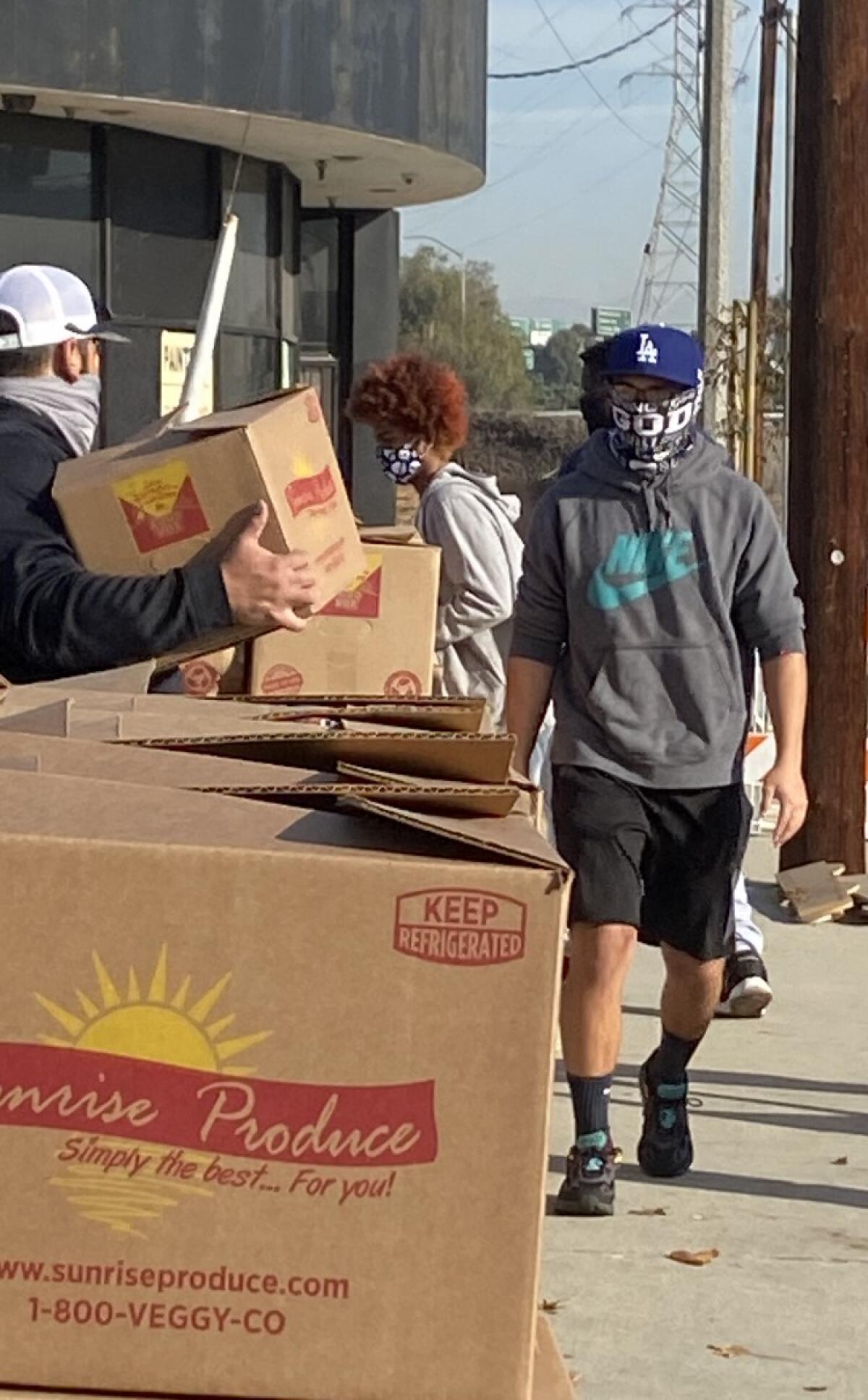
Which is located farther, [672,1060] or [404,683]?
[404,683]

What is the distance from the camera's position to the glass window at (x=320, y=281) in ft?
71.3

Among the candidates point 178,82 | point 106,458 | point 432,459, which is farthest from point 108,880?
point 178,82

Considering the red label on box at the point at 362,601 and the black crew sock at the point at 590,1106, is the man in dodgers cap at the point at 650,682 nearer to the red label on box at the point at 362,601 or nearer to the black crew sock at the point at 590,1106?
the black crew sock at the point at 590,1106

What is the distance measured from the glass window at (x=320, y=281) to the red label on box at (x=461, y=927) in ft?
63.8

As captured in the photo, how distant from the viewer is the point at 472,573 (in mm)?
7312

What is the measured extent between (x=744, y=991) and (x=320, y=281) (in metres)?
15.3

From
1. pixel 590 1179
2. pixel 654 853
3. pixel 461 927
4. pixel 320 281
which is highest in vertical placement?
pixel 320 281

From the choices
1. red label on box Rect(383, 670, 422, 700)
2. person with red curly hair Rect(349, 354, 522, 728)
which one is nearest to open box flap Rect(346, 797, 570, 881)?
red label on box Rect(383, 670, 422, 700)

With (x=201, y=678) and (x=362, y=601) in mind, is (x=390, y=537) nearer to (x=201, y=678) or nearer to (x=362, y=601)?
(x=362, y=601)

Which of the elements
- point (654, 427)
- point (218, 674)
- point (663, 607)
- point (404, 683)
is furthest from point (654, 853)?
point (218, 674)

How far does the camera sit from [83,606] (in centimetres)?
389

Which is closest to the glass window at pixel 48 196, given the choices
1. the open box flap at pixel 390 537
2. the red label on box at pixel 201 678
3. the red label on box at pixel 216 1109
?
the open box flap at pixel 390 537

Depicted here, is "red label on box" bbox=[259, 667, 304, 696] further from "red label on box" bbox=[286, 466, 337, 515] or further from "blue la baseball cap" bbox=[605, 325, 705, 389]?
"red label on box" bbox=[286, 466, 337, 515]

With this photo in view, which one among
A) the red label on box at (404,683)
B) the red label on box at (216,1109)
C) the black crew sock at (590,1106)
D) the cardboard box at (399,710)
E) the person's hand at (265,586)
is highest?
the person's hand at (265,586)
